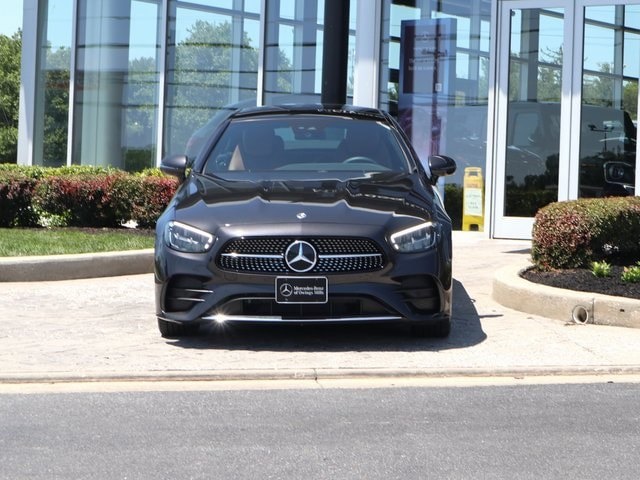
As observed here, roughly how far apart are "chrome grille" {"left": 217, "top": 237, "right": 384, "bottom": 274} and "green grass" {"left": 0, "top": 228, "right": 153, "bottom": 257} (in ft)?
13.4

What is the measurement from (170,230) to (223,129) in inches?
70.7

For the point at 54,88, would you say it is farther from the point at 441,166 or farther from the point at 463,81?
the point at 441,166

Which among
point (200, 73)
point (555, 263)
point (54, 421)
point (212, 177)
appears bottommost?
point (54, 421)

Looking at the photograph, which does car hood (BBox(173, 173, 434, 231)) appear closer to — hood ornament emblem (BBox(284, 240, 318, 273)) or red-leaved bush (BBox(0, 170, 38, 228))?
hood ornament emblem (BBox(284, 240, 318, 273))

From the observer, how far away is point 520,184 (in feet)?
47.2

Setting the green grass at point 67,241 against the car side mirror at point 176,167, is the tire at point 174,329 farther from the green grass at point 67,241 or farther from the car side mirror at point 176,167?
the green grass at point 67,241

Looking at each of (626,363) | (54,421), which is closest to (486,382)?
(626,363)

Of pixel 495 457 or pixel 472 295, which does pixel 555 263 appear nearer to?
pixel 472 295

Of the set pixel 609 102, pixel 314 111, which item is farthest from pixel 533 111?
Answer: pixel 314 111

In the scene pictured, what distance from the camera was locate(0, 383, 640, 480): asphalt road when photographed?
474cm

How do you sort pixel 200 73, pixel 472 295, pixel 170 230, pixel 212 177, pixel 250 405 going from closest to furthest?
pixel 250 405, pixel 170 230, pixel 212 177, pixel 472 295, pixel 200 73

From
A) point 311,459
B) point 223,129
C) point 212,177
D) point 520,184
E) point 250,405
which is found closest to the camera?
point 311,459

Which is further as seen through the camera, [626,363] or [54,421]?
[626,363]

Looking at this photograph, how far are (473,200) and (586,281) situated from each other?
616 cm
